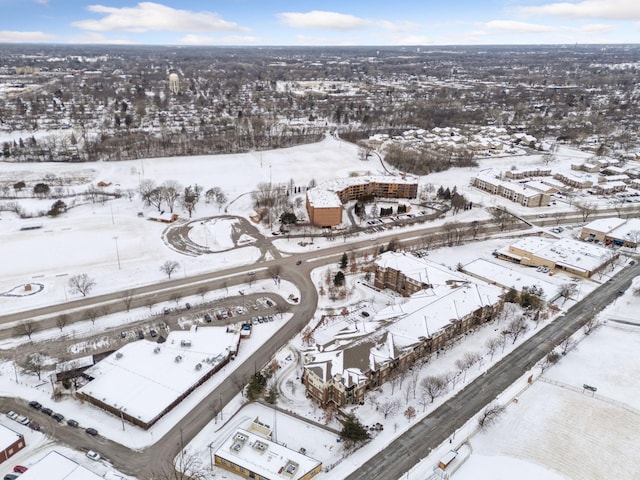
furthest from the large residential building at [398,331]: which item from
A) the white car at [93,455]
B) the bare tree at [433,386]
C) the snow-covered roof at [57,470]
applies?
the snow-covered roof at [57,470]

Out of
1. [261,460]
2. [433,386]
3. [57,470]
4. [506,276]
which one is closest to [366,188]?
[506,276]

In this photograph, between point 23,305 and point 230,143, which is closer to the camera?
point 23,305

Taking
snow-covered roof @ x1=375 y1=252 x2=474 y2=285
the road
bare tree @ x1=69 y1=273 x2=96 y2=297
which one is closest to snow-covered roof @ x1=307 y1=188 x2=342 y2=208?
snow-covered roof @ x1=375 y1=252 x2=474 y2=285

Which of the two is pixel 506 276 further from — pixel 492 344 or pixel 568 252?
pixel 492 344

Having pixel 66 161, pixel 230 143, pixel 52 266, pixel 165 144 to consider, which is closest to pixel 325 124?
pixel 230 143

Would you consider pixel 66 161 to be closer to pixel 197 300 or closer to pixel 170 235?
pixel 170 235

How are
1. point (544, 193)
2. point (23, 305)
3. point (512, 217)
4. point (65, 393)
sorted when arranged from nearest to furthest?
point (65, 393) < point (23, 305) < point (512, 217) < point (544, 193)
